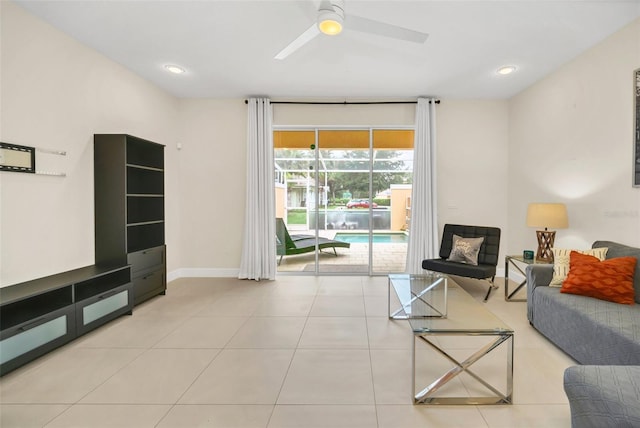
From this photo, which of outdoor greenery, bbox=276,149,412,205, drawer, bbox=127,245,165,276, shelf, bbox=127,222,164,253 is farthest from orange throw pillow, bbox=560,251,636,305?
shelf, bbox=127,222,164,253

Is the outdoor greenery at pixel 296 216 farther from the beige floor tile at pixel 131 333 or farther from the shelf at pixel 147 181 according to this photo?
the beige floor tile at pixel 131 333

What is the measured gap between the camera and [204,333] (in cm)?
301

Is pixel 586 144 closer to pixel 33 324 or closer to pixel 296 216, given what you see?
pixel 296 216

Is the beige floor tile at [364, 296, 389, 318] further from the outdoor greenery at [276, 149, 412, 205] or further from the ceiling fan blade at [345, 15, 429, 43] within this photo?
the ceiling fan blade at [345, 15, 429, 43]

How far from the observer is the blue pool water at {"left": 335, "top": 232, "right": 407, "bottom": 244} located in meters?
5.24

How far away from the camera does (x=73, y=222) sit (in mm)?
3191

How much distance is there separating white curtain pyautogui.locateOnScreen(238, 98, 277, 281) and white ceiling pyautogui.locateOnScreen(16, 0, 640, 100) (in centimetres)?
55

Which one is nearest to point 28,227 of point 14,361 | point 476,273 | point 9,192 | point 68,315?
point 9,192

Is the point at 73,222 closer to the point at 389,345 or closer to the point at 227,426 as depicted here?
the point at 227,426

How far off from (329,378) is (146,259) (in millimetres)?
2819

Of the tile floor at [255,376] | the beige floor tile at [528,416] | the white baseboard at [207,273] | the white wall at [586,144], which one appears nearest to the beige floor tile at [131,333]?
the tile floor at [255,376]

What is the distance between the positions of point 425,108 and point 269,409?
4.57 metres

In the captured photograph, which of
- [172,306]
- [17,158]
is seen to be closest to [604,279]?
[172,306]

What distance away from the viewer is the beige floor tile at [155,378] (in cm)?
203
